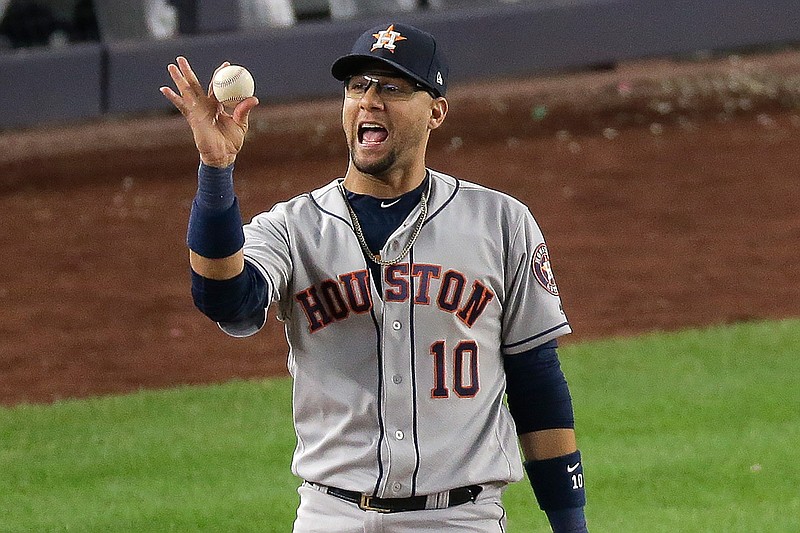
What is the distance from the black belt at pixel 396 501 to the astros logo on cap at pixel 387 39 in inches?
36.5

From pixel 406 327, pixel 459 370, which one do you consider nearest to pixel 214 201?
pixel 406 327

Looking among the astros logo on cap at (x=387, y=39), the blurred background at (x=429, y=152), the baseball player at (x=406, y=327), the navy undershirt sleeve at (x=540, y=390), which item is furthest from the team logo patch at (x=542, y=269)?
the blurred background at (x=429, y=152)

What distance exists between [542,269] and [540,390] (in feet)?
0.86

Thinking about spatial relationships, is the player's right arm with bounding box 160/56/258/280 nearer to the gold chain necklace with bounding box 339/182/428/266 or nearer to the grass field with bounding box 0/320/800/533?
the gold chain necklace with bounding box 339/182/428/266

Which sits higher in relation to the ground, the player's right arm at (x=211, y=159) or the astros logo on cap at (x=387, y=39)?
the astros logo on cap at (x=387, y=39)

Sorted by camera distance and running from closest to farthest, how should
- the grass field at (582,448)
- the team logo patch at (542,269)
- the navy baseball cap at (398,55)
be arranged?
the navy baseball cap at (398,55), the team logo patch at (542,269), the grass field at (582,448)

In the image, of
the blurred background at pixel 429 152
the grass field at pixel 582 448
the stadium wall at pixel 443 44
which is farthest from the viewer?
the stadium wall at pixel 443 44

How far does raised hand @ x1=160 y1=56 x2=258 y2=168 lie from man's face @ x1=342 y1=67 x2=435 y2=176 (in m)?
0.28

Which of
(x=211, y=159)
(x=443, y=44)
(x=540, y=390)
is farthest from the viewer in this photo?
(x=443, y=44)

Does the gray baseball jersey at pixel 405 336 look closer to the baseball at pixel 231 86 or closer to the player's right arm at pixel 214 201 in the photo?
the player's right arm at pixel 214 201

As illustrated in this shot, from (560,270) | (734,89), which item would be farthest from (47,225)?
(734,89)

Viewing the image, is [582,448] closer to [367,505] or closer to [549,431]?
[549,431]

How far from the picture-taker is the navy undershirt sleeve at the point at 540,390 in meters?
3.24

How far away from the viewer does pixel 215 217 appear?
Result: 2875mm
